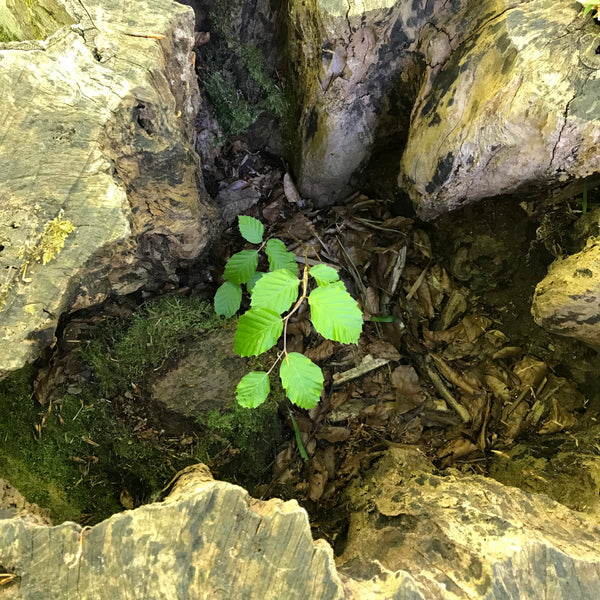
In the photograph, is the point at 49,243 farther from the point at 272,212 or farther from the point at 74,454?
the point at 272,212

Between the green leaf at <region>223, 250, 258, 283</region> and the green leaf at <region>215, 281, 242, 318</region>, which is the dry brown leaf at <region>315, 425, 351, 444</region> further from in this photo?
the green leaf at <region>223, 250, 258, 283</region>

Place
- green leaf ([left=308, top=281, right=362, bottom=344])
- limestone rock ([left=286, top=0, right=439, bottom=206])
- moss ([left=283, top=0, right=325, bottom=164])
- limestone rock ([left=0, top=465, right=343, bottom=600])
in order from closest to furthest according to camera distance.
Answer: limestone rock ([left=0, top=465, right=343, bottom=600]), green leaf ([left=308, top=281, right=362, bottom=344]), limestone rock ([left=286, top=0, right=439, bottom=206]), moss ([left=283, top=0, right=325, bottom=164])

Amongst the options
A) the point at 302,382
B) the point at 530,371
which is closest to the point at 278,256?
the point at 302,382

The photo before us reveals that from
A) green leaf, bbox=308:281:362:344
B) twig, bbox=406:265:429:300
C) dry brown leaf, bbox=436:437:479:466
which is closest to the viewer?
green leaf, bbox=308:281:362:344

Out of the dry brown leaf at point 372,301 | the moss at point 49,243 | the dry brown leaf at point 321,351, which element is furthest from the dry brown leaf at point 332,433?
the moss at point 49,243

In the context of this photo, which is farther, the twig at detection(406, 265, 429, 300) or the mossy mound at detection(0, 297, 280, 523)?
the twig at detection(406, 265, 429, 300)

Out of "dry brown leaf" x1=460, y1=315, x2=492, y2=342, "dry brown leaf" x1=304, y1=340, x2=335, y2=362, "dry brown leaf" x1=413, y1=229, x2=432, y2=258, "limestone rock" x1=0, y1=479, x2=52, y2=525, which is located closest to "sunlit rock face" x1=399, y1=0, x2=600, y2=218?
"dry brown leaf" x1=413, y1=229, x2=432, y2=258

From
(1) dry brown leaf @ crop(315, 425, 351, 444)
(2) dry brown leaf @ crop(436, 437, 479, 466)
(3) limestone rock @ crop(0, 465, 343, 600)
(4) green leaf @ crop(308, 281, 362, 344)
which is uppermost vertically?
(4) green leaf @ crop(308, 281, 362, 344)

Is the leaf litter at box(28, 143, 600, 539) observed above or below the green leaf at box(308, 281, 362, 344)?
below

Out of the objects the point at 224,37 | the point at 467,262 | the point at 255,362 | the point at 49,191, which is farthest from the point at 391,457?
the point at 224,37
